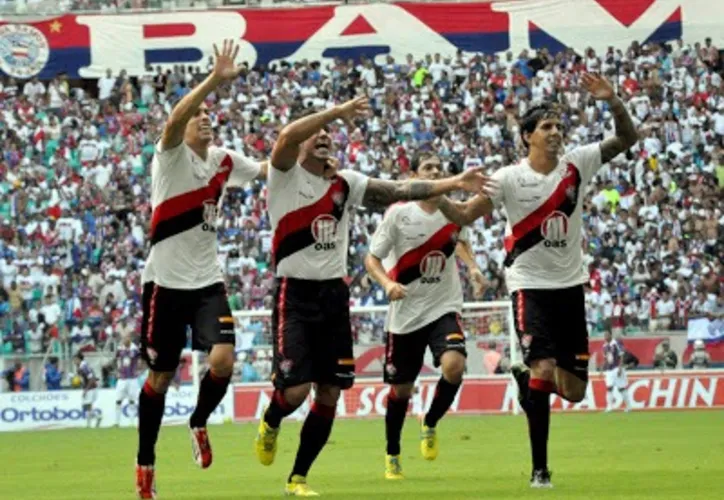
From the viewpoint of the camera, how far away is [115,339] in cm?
3925

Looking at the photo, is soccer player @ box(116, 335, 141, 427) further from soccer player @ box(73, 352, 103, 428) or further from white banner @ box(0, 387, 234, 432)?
soccer player @ box(73, 352, 103, 428)

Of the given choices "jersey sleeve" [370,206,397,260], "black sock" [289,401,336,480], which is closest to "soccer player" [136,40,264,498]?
"black sock" [289,401,336,480]

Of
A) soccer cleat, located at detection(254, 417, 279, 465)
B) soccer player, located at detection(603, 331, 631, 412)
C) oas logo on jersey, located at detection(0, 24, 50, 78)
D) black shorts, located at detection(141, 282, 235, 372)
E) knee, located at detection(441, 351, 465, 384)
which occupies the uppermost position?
oas logo on jersey, located at detection(0, 24, 50, 78)

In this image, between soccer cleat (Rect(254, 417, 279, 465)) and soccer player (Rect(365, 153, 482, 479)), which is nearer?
soccer cleat (Rect(254, 417, 279, 465))

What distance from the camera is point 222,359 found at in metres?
15.2

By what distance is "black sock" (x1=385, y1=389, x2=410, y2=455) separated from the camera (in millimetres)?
18331

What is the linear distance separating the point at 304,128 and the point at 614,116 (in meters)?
2.72

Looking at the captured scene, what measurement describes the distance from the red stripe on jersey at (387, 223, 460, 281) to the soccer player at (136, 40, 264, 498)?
14.1ft

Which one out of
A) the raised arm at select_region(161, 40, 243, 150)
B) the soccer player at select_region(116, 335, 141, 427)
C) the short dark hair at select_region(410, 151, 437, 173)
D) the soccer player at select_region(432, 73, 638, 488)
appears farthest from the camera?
the soccer player at select_region(116, 335, 141, 427)

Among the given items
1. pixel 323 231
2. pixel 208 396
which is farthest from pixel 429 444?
pixel 323 231

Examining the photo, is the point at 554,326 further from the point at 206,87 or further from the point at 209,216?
the point at 206,87

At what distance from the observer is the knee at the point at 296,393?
15203mm

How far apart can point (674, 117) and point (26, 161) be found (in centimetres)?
1613

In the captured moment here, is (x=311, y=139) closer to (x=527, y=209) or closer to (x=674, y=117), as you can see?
(x=527, y=209)
